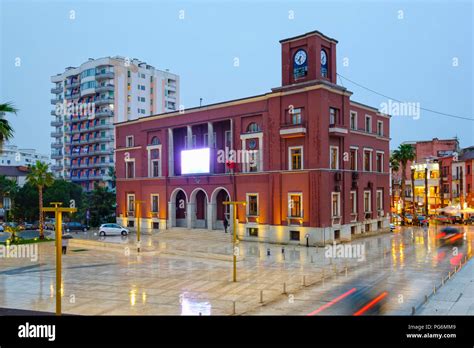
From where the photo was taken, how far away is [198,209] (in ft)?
161

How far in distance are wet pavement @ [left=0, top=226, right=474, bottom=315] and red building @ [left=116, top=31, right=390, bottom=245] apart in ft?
14.3

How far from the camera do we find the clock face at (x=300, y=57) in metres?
39.0

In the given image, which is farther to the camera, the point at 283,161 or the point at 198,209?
the point at 198,209

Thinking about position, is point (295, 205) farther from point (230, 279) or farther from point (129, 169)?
point (129, 169)

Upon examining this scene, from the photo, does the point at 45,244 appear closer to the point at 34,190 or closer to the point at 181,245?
the point at 181,245

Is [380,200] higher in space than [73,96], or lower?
lower

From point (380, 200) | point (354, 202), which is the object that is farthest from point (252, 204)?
point (380, 200)

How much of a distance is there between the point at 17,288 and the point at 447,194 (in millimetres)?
73755

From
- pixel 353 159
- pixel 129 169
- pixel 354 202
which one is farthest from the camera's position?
pixel 129 169

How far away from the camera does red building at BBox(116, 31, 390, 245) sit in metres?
37.5

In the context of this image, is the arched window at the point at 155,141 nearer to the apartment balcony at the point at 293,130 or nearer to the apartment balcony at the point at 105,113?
the apartment balcony at the point at 293,130

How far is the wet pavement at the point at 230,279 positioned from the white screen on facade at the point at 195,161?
1115 cm

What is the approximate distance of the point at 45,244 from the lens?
136 feet

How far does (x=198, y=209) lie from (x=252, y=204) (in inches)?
384
